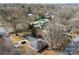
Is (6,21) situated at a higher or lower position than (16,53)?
higher

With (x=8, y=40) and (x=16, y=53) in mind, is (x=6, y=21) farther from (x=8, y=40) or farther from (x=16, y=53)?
(x=16, y=53)

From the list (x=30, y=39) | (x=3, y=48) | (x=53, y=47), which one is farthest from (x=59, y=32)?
(x=3, y=48)
